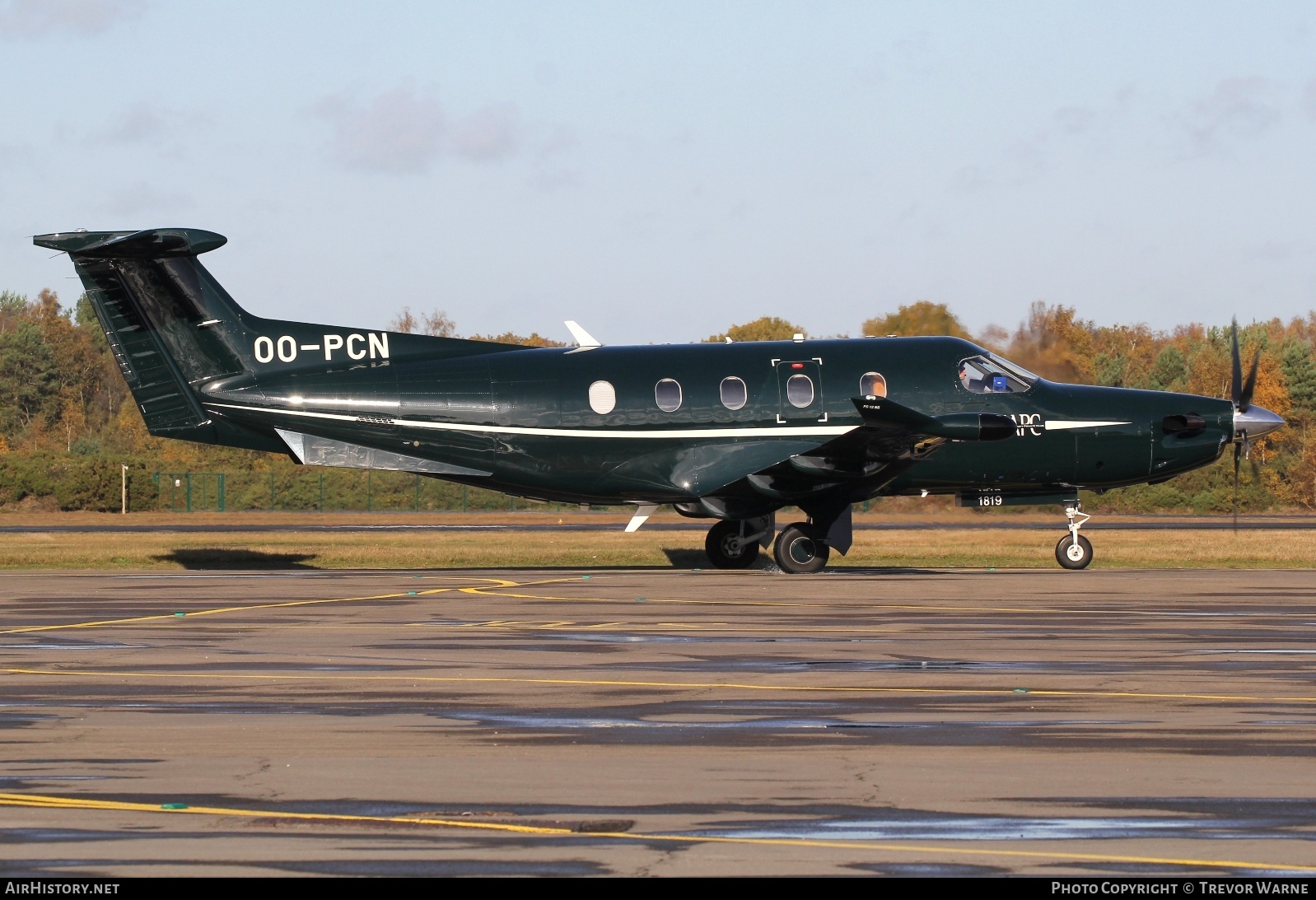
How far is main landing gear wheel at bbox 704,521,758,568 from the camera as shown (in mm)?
25500

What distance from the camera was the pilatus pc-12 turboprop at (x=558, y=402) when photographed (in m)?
23.5

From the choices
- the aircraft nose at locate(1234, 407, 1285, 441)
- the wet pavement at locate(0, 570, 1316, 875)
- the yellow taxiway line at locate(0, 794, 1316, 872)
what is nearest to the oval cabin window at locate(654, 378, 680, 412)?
the wet pavement at locate(0, 570, 1316, 875)

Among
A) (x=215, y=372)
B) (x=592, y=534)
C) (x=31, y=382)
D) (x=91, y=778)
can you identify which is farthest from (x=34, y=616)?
(x=31, y=382)

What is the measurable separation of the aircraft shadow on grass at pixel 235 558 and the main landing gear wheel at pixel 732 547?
811cm

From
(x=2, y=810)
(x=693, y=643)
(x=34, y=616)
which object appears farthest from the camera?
(x=34, y=616)

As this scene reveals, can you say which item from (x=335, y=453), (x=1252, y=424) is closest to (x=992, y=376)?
(x=1252, y=424)

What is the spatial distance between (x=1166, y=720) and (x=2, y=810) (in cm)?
722

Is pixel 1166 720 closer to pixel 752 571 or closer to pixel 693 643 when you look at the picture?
pixel 693 643

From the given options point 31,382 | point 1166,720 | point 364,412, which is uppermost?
point 31,382

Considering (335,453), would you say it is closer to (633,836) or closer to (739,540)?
(739,540)

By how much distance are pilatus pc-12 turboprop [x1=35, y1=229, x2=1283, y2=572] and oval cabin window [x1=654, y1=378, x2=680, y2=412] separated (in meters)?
0.02

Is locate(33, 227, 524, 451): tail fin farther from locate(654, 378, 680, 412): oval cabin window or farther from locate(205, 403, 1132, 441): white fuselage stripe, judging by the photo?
locate(654, 378, 680, 412): oval cabin window

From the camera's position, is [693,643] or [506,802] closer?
[506,802]
